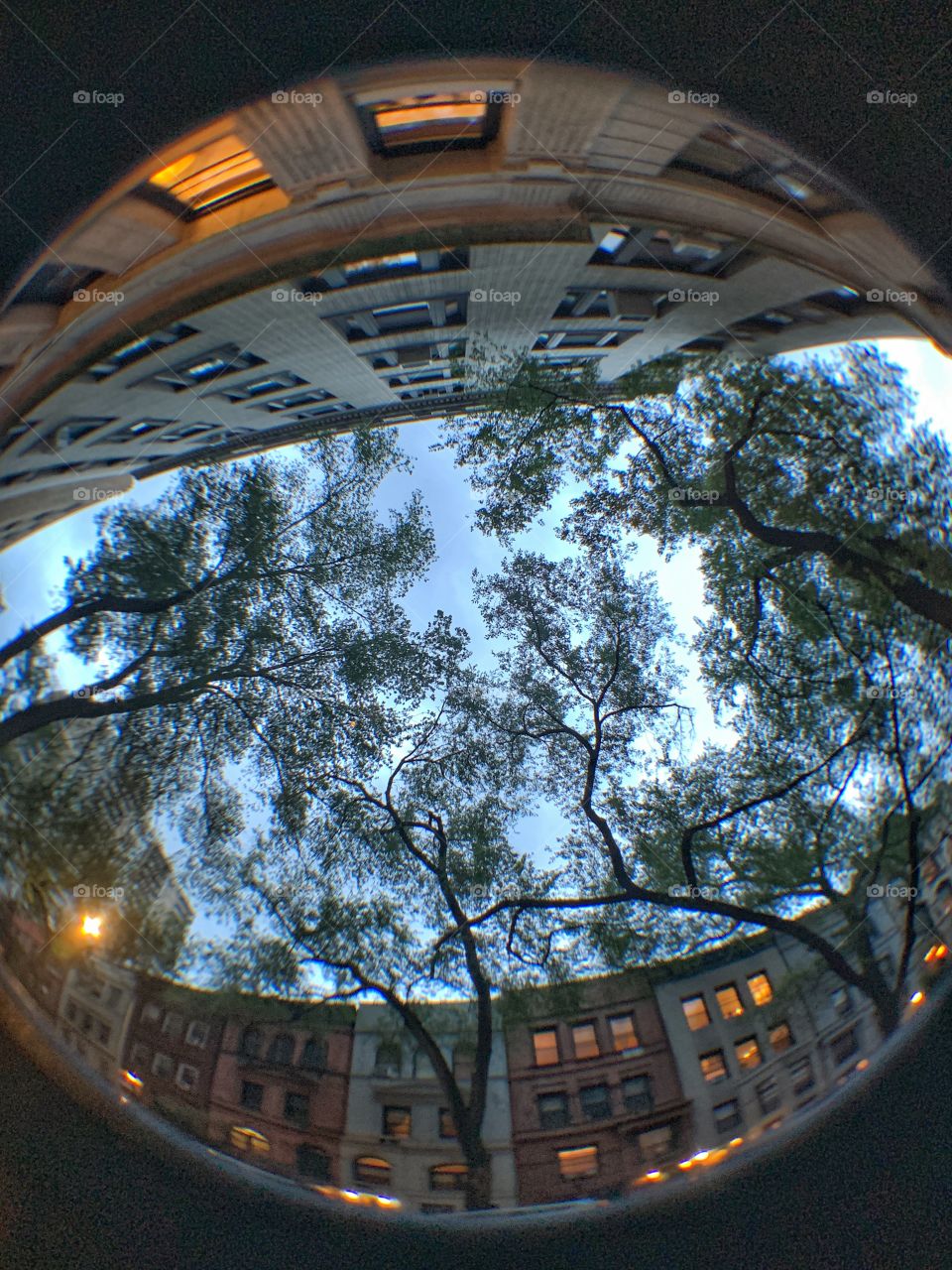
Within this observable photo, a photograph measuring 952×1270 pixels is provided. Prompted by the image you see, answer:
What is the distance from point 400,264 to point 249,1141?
2922mm

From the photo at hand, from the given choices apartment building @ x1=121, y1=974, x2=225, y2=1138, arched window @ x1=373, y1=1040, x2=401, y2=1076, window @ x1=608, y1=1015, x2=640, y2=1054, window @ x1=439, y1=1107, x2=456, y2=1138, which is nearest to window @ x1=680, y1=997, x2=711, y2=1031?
window @ x1=608, y1=1015, x2=640, y2=1054

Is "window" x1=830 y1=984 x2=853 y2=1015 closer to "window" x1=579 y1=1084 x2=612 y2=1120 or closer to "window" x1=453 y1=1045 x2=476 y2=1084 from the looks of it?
"window" x1=579 y1=1084 x2=612 y2=1120

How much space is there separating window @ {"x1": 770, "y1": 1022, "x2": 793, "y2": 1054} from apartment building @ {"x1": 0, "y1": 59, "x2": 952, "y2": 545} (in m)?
2.17

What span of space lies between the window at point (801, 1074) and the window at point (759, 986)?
0.29m

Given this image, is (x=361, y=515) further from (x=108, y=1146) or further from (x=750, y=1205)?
(x=750, y=1205)

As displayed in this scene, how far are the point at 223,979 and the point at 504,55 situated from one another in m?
3.54

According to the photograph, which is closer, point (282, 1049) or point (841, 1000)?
point (282, 1049)

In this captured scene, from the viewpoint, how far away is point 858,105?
2.62 m

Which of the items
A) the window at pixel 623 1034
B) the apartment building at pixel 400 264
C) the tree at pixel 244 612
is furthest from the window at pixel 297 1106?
the apartment building at pixel 400 264

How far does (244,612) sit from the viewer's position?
6.45 feet

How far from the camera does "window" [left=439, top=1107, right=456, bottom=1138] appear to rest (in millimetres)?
1818

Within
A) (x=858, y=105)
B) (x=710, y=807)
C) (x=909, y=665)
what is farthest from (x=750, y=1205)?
(x=858, y=105)

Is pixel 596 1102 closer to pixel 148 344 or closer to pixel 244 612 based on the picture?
pixel 244 612

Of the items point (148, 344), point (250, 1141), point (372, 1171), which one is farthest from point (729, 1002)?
point (148, 344)
